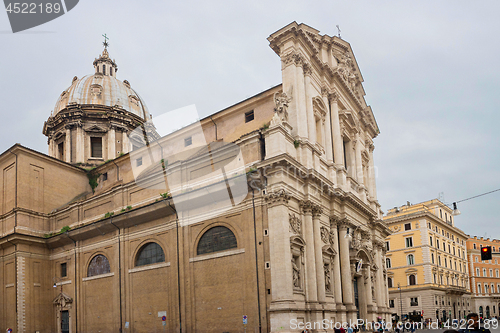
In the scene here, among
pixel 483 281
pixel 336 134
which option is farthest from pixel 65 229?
pixel 483 281

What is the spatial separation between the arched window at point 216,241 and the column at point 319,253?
15.3 ft

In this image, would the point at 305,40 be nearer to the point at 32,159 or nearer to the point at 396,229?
the point at 32,159

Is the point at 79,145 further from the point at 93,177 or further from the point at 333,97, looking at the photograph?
the point at 333,97

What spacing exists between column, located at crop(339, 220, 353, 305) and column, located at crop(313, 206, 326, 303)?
2.96m

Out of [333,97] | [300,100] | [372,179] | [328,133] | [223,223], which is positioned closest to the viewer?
[223,223]

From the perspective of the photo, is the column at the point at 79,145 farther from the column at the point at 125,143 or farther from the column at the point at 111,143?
the column at the point at 125,143

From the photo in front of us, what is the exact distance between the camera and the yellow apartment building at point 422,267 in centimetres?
5838

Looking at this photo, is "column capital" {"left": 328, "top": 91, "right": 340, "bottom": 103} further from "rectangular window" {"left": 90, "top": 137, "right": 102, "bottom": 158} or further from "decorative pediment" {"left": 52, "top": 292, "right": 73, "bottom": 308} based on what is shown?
"rectangular window" {"left": 90, "top": 137, "right": 102, "bottom": 158}

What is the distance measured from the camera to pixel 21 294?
35.1 m

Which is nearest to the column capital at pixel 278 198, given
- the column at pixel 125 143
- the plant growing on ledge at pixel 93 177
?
the plant growing on ledge at pixel 93 177

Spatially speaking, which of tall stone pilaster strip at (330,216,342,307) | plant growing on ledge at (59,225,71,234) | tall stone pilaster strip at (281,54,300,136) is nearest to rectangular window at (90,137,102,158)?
plant growing on ledge at (59,225,71,234)

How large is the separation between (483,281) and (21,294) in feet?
229

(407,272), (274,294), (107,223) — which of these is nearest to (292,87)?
(274,294)

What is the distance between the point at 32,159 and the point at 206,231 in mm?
17991
